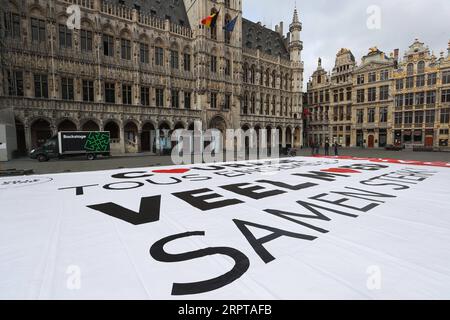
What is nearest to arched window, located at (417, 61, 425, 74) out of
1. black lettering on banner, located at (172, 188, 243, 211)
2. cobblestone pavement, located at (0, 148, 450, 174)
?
cobblestone pavement, located at (0, 148, 450, 174)

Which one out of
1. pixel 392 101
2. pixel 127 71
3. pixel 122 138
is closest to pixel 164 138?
pixel 122 138

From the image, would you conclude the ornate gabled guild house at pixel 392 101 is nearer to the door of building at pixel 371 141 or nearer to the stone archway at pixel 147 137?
the door of building at pixel 371 141

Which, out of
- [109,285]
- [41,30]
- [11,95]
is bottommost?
[109,285]

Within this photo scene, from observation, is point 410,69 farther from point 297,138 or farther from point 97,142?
point 97,142

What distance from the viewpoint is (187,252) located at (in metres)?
3.68

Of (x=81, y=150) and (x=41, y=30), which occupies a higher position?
(x=41, y=30)

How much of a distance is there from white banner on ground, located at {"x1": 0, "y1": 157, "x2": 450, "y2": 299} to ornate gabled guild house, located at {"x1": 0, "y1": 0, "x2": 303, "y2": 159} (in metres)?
21.0

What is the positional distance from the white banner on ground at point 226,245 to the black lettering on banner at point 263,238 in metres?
0.03

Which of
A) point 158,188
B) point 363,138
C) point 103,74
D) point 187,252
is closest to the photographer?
point 187,252

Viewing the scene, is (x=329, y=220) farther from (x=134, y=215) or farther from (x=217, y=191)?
(x=134, y=215)

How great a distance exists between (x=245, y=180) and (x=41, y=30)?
28.4 metres

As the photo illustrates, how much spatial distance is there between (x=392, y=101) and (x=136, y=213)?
49.7 meters

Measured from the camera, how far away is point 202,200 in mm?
6676

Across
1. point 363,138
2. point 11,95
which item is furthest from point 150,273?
point 363,138
